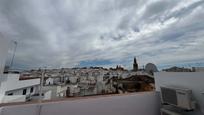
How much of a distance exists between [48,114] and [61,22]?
285cm

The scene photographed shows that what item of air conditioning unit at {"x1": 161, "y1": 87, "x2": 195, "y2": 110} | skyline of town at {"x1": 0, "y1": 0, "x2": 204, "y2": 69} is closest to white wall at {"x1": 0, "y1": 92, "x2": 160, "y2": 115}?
air conditioning unit at {"x1": 161, "y1": 87, "x2": 195, "y2": 110}

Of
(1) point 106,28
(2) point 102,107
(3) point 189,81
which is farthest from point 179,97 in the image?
(1) point 106,28

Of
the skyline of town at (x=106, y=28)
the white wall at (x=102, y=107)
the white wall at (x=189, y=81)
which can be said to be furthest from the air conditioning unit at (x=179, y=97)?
the skyline of town at (x=106, y=28)

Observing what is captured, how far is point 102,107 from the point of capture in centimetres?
157

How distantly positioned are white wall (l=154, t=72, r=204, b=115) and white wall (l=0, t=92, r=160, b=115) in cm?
37

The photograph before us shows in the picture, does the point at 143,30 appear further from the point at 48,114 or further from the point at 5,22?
the point at 5,22

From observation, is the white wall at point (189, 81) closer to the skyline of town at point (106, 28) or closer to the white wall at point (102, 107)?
the white wall at point (102, 107)

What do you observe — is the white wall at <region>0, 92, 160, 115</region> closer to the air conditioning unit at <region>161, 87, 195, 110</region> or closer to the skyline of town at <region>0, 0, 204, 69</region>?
the air conditioning unit at <region>161, 87, 195, 110</region>

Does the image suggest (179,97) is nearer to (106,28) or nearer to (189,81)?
(189,81)

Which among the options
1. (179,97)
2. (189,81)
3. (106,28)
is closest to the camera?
(179,97)

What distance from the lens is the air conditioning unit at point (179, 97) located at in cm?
128

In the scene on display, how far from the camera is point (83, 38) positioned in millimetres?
4879

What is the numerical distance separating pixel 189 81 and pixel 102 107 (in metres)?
1.29

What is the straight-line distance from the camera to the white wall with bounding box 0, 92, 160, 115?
49.3 inches
